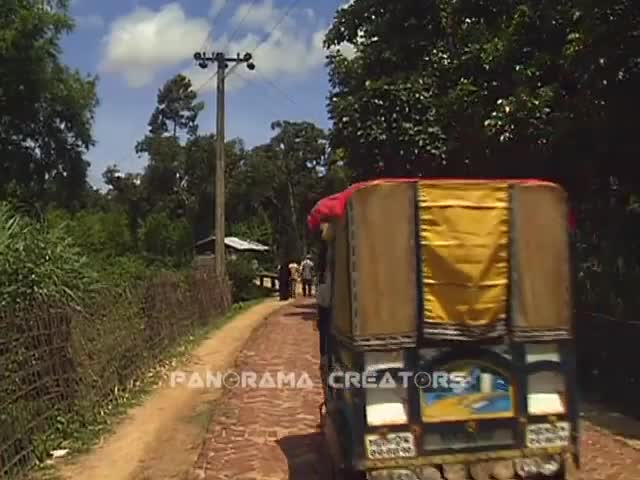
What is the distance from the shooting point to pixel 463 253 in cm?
612

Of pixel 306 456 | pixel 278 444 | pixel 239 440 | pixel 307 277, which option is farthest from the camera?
pixel 307 277

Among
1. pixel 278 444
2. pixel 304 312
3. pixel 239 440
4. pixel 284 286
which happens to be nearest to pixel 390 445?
pixel 278 444

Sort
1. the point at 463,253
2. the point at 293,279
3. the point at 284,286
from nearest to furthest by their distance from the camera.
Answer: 1. the point at 463,253
2. the point at 284,286
3. the point at 293,279

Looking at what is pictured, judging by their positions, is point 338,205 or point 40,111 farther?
point 40,111

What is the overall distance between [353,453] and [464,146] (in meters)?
10.4

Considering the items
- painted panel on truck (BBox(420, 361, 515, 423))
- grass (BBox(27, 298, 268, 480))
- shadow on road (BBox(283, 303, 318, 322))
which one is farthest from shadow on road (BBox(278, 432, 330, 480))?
shadow on road (BBox(283, 303, 318, 322))

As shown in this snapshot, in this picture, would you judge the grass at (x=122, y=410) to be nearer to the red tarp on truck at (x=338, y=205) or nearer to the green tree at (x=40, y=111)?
the red tarp on truck at (x=338, y=205)

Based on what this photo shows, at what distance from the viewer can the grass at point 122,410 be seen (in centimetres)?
900

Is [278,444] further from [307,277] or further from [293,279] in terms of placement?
[293,279]

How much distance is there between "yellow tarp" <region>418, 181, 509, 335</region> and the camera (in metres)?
6.07

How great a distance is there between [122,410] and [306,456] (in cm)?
361

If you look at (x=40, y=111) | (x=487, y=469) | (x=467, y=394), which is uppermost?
(x=40, y=111)

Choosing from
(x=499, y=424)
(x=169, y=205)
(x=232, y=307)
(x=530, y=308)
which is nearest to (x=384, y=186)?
(x=530, y=308)

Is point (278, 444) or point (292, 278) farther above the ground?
point (292, 278)
